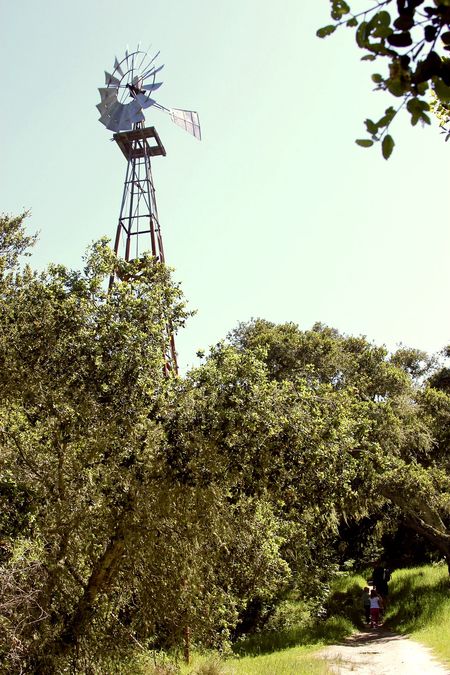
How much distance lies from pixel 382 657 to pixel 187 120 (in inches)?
612

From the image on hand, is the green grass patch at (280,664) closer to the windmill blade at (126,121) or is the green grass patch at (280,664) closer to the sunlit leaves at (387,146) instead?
the sunlit leaves at (387,146)

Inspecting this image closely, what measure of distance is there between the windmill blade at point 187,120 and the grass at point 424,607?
15173 mm

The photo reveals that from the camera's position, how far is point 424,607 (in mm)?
18031

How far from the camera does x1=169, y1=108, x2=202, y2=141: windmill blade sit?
1766 cm

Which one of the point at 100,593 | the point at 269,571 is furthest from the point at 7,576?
the point at 269,571

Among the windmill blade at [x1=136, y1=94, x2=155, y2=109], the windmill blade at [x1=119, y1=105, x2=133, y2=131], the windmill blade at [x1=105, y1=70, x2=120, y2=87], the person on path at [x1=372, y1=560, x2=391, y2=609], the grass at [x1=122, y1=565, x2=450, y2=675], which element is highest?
the windmill blade at [x1=105, y1=70, x2=120, y2=87]

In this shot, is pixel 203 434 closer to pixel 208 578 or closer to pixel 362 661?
pixel 208 578

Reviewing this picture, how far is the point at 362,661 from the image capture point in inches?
546

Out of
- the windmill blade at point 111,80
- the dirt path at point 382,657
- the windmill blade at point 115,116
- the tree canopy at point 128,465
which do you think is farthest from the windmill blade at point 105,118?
the dirt path at point 382,657

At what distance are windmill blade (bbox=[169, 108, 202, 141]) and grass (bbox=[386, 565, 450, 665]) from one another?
15173 millimetres

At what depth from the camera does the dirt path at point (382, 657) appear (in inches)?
482

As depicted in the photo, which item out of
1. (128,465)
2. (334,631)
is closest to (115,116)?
(128,465)

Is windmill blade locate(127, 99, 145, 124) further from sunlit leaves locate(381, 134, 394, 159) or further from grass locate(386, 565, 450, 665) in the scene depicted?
sunlit leaves locate(381, 134, 394, 159)

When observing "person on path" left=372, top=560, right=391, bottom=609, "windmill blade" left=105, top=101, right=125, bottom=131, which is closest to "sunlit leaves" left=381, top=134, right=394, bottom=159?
"windmill blade" left=105, top=101, right=125, bottom=131
